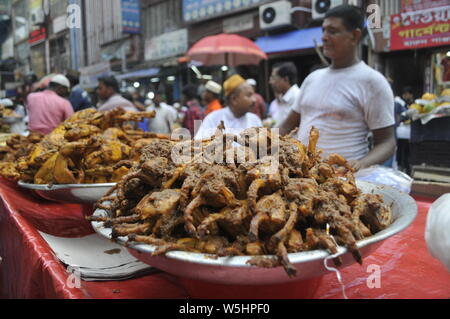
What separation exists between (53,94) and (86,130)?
10.9ft

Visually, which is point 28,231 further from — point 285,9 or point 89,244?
point 285,9

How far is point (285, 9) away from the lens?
383 inches

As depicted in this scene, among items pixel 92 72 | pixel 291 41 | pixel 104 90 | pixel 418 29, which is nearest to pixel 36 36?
pixel 104 90

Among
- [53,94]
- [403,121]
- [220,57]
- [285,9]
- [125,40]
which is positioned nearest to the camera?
[53,94]

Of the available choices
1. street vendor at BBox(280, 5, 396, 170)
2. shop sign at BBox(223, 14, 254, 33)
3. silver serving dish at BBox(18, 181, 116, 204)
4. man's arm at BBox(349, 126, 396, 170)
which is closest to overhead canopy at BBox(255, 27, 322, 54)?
shop sign at BBox(223, 14, 254, 33)

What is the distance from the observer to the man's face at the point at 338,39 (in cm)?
246

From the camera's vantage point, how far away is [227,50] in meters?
6.52

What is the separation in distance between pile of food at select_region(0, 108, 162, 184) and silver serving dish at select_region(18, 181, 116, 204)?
0.04 m

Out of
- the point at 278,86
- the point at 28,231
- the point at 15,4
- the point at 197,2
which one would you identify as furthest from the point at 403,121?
the point at 197,2

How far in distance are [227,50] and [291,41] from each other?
375 centimetres

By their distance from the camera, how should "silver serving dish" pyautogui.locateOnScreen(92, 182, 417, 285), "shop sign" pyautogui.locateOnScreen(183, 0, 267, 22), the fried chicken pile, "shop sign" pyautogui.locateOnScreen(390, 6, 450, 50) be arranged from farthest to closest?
"shop sign" pyautogui.locateOnScreen(183, 0, 267, 22) < "shop sign" pyautogui.locateOnScreen(390, 6, 450, 50) < the fried chicken pile < "silver serving dish" pyautogui.locateOnScreen(92, 182, 417, 285)

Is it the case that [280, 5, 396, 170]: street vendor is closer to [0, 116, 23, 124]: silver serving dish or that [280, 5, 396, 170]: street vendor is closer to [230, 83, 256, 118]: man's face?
[230, 83, 256, 118]: man's face

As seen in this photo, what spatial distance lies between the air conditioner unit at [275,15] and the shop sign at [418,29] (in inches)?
132

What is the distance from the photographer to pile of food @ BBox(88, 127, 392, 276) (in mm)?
826
